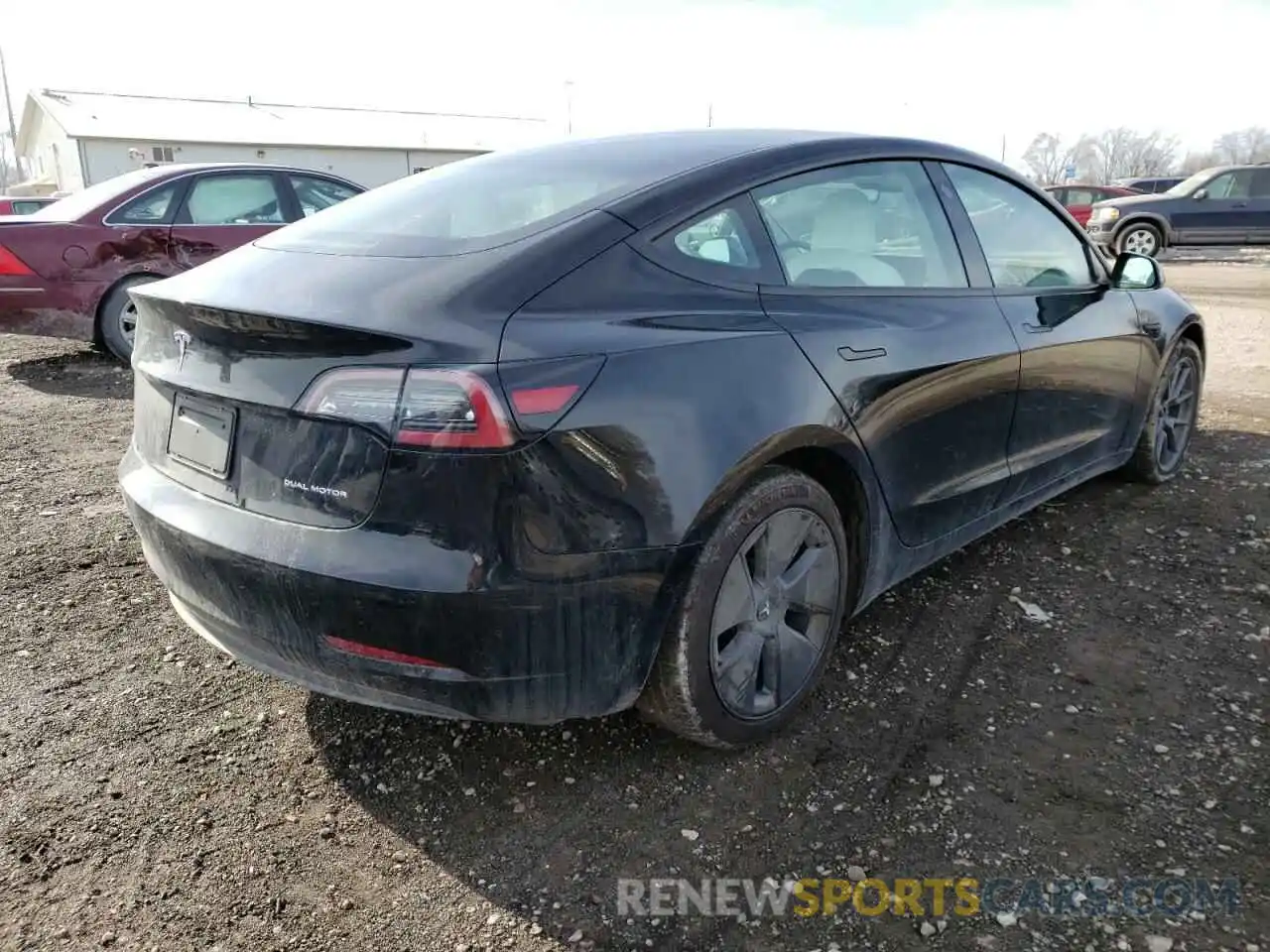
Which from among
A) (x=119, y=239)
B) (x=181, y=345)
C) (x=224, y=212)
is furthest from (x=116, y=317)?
(x=181, y=345)

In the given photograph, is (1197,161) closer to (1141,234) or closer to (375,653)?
(1141,234)

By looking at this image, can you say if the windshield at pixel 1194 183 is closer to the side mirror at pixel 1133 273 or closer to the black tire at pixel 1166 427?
the black tire at pixel 1166 427

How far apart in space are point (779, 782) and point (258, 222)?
712 cm

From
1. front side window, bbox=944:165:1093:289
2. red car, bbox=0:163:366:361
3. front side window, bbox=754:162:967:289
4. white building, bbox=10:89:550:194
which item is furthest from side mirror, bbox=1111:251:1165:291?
white building, bbox=10:89:550:194

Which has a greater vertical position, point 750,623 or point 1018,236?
point 1018,236

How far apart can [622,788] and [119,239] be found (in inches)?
258

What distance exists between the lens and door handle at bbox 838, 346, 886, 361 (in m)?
2.56

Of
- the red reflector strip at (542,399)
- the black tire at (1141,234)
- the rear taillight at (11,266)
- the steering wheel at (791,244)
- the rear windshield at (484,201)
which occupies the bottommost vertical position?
the black tire at (1141,234)

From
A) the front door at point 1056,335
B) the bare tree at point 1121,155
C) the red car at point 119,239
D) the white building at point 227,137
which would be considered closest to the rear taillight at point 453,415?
the front door at point 1056,335

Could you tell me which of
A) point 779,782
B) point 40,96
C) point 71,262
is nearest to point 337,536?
point 779,782

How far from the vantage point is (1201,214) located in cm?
1895

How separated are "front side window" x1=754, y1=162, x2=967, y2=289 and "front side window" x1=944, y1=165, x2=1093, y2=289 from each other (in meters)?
0.22

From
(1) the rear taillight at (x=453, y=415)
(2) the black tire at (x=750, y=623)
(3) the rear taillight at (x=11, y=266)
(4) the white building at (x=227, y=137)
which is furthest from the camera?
(4) the white building at (x=227, y=137)

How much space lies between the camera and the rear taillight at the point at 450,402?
6.18 ft
